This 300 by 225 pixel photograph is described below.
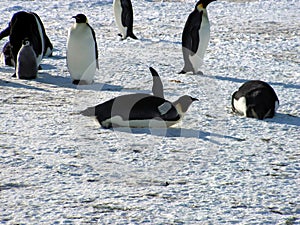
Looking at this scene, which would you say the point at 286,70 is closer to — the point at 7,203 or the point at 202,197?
the point at 202,197

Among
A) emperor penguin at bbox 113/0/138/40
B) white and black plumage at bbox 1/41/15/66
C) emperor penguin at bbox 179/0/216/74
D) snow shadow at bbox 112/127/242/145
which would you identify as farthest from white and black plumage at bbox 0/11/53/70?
snow shadow at bbox 112/127/242/145

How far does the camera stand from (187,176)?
4.28 m

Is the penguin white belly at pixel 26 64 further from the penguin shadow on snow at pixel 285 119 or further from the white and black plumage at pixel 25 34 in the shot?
the penguin shadow on snow at pixel 285 119

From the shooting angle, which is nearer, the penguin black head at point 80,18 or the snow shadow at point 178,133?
the snow shadow at point 178,133

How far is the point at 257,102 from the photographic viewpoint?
5.78 m

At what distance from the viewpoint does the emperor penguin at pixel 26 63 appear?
291 inches

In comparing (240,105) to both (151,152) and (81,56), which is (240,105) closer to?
(151,152)

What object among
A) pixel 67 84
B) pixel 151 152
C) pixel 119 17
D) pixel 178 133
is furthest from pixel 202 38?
pixel 151 152

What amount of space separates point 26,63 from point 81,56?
1.99ft

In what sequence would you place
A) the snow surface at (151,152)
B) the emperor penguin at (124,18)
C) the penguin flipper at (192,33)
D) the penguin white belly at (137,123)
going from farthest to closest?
the emperor penguin at (124,18) → the penguin flipper at (192,33) → the penguin white belly at (137,123) → the snow surface at (151,152)

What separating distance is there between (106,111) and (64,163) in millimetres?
992

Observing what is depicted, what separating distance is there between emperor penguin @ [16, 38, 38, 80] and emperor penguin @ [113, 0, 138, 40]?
9.90 ft

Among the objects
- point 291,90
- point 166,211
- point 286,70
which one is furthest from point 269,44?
point 166,211

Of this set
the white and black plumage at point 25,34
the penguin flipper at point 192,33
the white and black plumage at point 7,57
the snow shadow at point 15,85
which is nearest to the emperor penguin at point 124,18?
the penguin flipper at point 192,33
